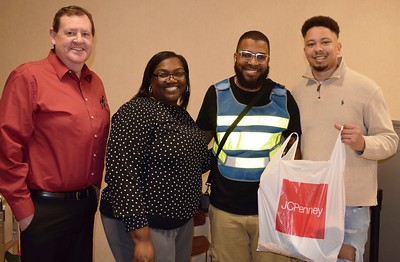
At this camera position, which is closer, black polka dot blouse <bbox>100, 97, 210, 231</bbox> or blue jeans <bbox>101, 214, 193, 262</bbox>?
black polka dot blouse <bbox>100, 97, 210, 231</bbox>

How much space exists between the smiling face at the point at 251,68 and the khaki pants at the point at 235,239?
697 millimetres

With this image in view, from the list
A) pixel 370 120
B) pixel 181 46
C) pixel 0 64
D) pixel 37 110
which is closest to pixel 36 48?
pixel 0 64

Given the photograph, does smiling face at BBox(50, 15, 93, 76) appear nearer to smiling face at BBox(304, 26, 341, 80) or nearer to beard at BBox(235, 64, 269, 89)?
beard at BBox(235, 64, 269, 89)

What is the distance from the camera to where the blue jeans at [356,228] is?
2145 mm

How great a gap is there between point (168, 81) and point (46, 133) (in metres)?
0.59

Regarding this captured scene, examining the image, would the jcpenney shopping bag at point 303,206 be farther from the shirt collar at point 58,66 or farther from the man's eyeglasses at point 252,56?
the shirt collar at point 58,66

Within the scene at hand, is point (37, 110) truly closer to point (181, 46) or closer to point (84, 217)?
point (84, 217)

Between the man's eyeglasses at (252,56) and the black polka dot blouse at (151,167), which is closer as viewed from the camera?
the black polka dot blouse at (151,167)

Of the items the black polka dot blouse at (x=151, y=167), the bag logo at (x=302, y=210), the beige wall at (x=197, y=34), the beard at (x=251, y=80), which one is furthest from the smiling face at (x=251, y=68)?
the beige wall at (x=197, y=34)

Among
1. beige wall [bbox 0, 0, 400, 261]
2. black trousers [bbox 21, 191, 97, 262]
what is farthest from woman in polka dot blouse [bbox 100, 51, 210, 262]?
beige wall [bbox 0, 0, 400, 261]

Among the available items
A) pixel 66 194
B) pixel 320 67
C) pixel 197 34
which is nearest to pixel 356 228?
pixel 320 67

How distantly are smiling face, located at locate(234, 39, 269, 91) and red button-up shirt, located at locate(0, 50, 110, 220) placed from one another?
2.51ft

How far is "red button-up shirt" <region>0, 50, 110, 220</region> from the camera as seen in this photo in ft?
5.57

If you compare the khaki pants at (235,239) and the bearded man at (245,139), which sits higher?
the bearded man at (245,139)
